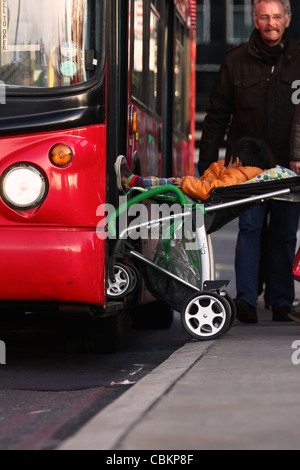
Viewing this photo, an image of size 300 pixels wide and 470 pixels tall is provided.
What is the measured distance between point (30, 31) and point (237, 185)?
1.59m

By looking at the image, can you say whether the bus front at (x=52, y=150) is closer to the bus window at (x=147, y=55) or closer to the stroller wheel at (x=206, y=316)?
the stroller wheel at (x=206, y=316)

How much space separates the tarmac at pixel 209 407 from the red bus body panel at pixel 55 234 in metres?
0.69

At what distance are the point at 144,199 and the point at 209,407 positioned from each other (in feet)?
8.67

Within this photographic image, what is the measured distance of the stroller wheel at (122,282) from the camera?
679cm

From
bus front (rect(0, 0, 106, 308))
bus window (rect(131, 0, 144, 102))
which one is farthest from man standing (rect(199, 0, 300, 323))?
bus front (rect(0, 0, 106, 308))

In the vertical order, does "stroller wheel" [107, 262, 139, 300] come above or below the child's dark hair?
below

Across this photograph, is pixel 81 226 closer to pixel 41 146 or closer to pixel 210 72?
pixel 41 146

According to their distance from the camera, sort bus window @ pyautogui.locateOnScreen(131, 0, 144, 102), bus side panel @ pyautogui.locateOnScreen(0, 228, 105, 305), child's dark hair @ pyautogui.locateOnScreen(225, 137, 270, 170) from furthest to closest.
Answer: child's dark hair @ pyautogui.locateOnScreen(225, 137, 270, 170)
bus window @ pyautogui.locateOnScreen(131, 0, 144, 102)
bus side panel @ pyautogui.locateOnScreen(0, 228, 105, 305)

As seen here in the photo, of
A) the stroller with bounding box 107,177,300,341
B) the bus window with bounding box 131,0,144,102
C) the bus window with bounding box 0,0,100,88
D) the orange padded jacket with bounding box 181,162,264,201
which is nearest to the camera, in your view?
the bus window with bounding box 0,0,100,88

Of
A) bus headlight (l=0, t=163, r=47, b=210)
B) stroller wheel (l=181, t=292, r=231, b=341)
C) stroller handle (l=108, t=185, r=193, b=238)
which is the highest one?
bus headlight (l=0, t=163, r=47, b=210)

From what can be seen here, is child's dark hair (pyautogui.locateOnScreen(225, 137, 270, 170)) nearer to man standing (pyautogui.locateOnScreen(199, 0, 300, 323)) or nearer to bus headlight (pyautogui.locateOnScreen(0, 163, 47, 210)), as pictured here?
man standing (pyautogui.locateOnScreen(199, 0, 300, 323))

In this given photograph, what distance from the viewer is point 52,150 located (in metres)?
6.39

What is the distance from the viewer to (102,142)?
651cm

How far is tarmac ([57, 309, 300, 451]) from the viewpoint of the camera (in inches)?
161
